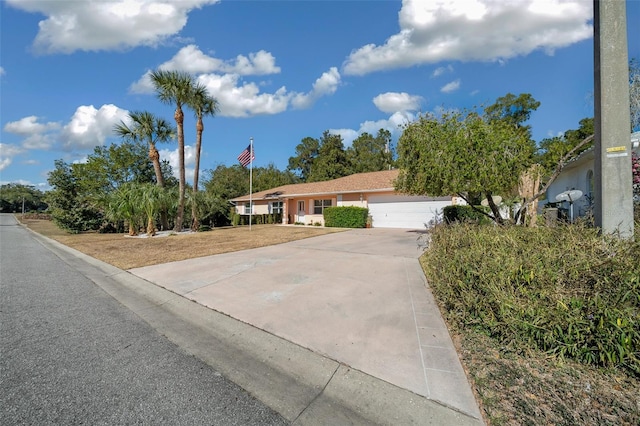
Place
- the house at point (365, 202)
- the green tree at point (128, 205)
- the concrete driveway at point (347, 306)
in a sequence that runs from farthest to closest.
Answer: the house at point (365, 202), the green tree at point (128, 205), the concrete driveway at point (347, 306)

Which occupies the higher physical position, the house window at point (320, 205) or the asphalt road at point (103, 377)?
the house window at point (320, 205)

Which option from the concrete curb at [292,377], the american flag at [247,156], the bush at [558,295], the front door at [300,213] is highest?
the american flag at [247,156]

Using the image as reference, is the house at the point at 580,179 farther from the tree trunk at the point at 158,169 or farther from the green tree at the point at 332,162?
the green tree at the point at 332,162

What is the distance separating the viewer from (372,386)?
254cm

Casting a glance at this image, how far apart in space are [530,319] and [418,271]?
3650 mm

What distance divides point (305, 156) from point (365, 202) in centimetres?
3164

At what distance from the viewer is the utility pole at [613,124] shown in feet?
11.4

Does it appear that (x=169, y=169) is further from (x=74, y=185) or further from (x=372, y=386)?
(x=372, y=386)

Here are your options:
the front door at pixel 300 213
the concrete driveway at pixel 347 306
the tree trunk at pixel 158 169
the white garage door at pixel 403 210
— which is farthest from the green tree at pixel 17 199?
the concrete driveway at pixel 347 306

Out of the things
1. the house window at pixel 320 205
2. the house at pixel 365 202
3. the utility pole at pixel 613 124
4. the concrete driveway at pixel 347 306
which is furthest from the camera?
the house window at pixel 320 205

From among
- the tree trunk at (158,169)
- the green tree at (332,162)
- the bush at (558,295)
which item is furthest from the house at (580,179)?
the green tree at (332,162)

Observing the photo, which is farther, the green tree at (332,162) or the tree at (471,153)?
the green tree at (332,162)

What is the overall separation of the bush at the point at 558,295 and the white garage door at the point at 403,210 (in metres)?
13.6

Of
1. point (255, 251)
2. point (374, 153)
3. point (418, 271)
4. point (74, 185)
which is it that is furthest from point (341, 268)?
point (374, 153)
